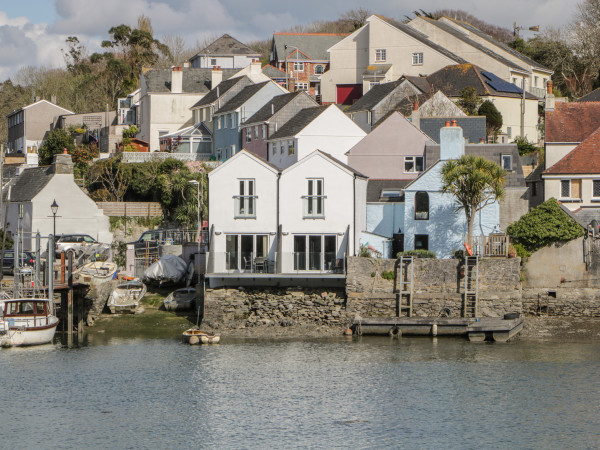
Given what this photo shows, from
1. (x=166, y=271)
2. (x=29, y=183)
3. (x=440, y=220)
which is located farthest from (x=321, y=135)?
(x=29, y=183)

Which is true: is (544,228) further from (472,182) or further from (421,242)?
(421,242)

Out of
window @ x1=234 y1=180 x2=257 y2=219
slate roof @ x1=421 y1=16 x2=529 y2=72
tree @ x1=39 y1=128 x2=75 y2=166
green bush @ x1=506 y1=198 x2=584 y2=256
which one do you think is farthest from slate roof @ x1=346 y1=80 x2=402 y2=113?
green bush @ x1=506 y1=198 x2=584 y2=256

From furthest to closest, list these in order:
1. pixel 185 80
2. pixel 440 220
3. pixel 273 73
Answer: pixel 273 73 < pixel 185 80 < pixel 440 220

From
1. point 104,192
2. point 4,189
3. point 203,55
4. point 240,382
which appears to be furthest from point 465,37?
point 240,382

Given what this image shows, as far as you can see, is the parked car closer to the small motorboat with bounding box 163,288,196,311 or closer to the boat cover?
the boat cover

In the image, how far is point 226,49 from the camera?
126 meters

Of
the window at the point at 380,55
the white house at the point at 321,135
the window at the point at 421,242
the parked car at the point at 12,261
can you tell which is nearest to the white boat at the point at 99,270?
the parked car at the point at 12,261

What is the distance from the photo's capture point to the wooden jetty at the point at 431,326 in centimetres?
5388

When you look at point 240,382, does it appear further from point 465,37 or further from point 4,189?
point 465,37

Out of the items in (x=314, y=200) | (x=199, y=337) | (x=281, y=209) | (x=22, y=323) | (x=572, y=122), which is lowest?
(x=199, y=337)

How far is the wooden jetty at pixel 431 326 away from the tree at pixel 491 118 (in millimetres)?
34100

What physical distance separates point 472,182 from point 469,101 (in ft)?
102

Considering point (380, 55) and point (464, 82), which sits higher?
point (380, 55)

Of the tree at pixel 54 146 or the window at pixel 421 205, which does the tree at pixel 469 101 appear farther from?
the tree at pixel 54 146
